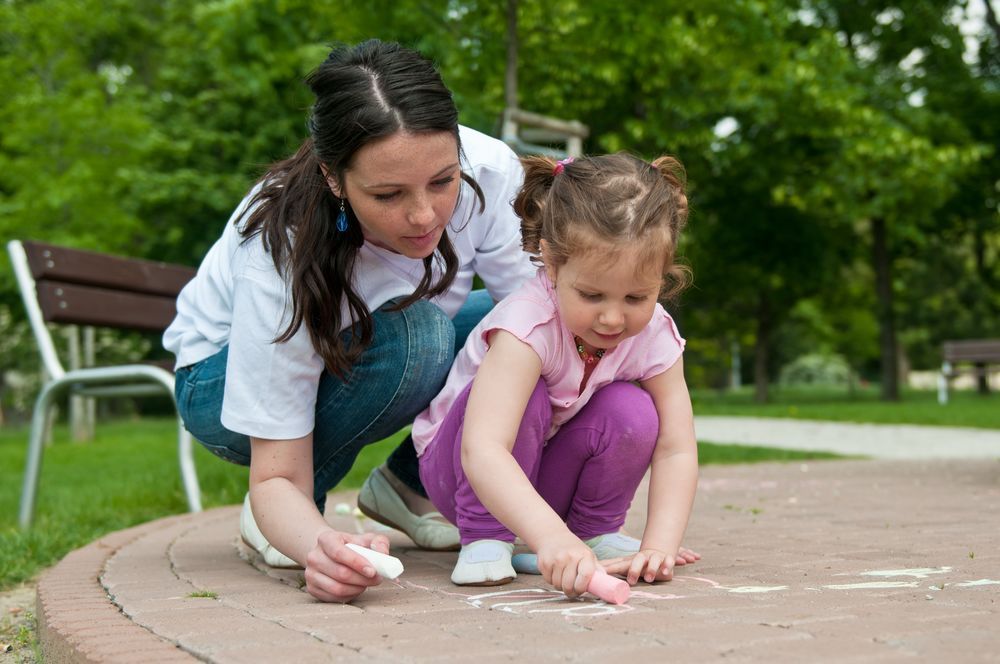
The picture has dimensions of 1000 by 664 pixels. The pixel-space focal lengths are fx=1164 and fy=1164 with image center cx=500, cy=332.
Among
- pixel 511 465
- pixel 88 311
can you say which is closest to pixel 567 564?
pixel 511 465

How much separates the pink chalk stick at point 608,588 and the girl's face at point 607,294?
0.52 m

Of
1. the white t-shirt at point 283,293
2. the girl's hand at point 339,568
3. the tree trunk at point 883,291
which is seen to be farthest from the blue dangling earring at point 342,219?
the tree trunk at point 883,291

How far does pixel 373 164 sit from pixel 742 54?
10220mm

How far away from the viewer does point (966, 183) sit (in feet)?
67.6

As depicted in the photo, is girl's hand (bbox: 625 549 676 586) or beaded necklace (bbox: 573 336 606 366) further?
beaded necklace (bbox: 573 336 606 366)

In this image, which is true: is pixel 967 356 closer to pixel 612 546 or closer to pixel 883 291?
pixel 883 291

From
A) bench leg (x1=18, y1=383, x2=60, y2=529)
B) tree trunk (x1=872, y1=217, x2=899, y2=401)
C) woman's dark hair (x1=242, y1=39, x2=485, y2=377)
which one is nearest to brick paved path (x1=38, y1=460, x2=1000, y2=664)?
woman's dark hair (x1=242, y1=39, x2=485, y2=377)

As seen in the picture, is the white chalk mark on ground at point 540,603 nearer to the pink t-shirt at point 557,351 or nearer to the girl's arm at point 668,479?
the girl's arm at point 668,479

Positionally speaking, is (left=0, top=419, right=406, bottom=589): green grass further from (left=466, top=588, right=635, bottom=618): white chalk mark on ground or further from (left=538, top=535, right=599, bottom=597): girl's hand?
(left=538, top=535, right=599, bottom=597): girl's hand

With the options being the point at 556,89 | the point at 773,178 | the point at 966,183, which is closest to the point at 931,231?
the point at 966,183

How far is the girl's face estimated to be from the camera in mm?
2338

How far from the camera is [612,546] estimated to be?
271 centimetres

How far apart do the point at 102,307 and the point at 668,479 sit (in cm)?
283

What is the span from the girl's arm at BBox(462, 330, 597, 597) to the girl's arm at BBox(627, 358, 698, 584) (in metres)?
0.22
